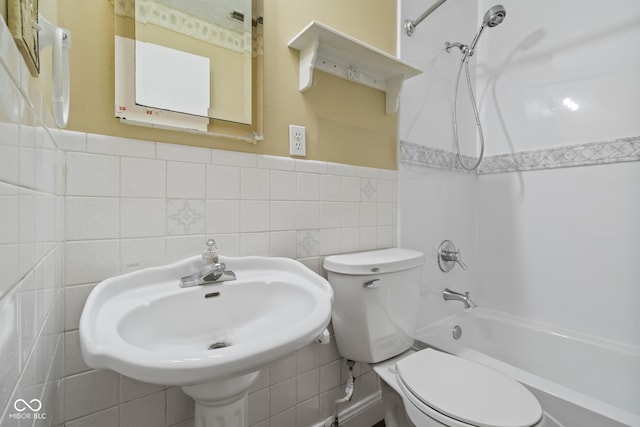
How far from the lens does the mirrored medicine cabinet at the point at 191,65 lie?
725 millimetres

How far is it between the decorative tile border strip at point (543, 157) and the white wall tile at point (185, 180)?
92 centimetres

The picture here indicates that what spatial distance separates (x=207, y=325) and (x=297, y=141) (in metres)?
0.66

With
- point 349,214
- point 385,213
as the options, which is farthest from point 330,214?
point 385,213

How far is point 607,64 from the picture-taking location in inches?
53.0

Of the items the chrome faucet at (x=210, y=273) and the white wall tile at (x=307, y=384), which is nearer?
the chrome faucet at (x=210, y=273)

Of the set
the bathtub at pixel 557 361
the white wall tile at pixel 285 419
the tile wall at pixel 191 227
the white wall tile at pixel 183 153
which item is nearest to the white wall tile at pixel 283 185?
the tile wall at pixel 191 227

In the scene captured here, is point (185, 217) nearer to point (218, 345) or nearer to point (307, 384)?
point (218, 345)

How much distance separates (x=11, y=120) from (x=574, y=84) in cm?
209

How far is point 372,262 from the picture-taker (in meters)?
0.97

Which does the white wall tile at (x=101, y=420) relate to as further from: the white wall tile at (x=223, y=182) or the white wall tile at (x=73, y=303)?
the white wall tile at (x=223, y=182)

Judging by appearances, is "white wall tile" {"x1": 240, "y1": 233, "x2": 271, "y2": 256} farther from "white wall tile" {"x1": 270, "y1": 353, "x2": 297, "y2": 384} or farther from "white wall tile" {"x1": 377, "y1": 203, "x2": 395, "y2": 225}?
"white wall tile" {"x1": 377, "y1": 203, "x2": 395, "y2": 225}

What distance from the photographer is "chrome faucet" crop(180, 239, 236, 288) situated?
743 millimetres

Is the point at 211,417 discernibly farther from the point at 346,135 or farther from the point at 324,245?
the point at 346,135

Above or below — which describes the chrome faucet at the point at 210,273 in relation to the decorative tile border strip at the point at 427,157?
below
